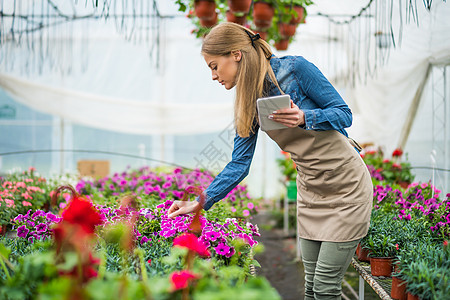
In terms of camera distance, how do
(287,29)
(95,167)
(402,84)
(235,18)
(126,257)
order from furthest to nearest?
(95,167) < (402,84) < (287,29) < (235,18) < (126,257)

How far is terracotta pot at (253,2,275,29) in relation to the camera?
127 inches

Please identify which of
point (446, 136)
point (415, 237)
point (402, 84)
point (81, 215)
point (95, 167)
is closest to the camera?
point (81, 215)

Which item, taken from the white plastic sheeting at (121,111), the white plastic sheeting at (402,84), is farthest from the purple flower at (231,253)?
the white plastic sheeting at (121,111)

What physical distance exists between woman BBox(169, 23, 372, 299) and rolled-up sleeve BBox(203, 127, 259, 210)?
32mm

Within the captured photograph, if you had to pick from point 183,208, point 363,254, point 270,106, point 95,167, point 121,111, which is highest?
point 270,106

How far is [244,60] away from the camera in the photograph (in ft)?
4.59

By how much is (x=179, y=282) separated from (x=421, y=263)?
2.67 feet

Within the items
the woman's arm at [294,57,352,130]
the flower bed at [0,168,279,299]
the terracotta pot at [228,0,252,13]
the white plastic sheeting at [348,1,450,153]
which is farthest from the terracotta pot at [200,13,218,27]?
the woman's arm at [294,57,352,130]

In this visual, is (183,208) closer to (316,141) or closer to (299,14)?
(316,141)

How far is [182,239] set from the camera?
88cm

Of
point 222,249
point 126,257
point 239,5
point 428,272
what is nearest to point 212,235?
point 222,249

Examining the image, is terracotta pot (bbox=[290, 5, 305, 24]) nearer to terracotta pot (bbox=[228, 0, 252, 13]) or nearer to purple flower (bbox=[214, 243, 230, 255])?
terracotta pot (bbox=[228, 0, 252, 13])

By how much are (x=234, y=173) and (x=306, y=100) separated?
0.37 metres

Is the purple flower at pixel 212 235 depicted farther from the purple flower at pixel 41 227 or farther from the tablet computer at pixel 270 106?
the purple flower at pixel 41 227
